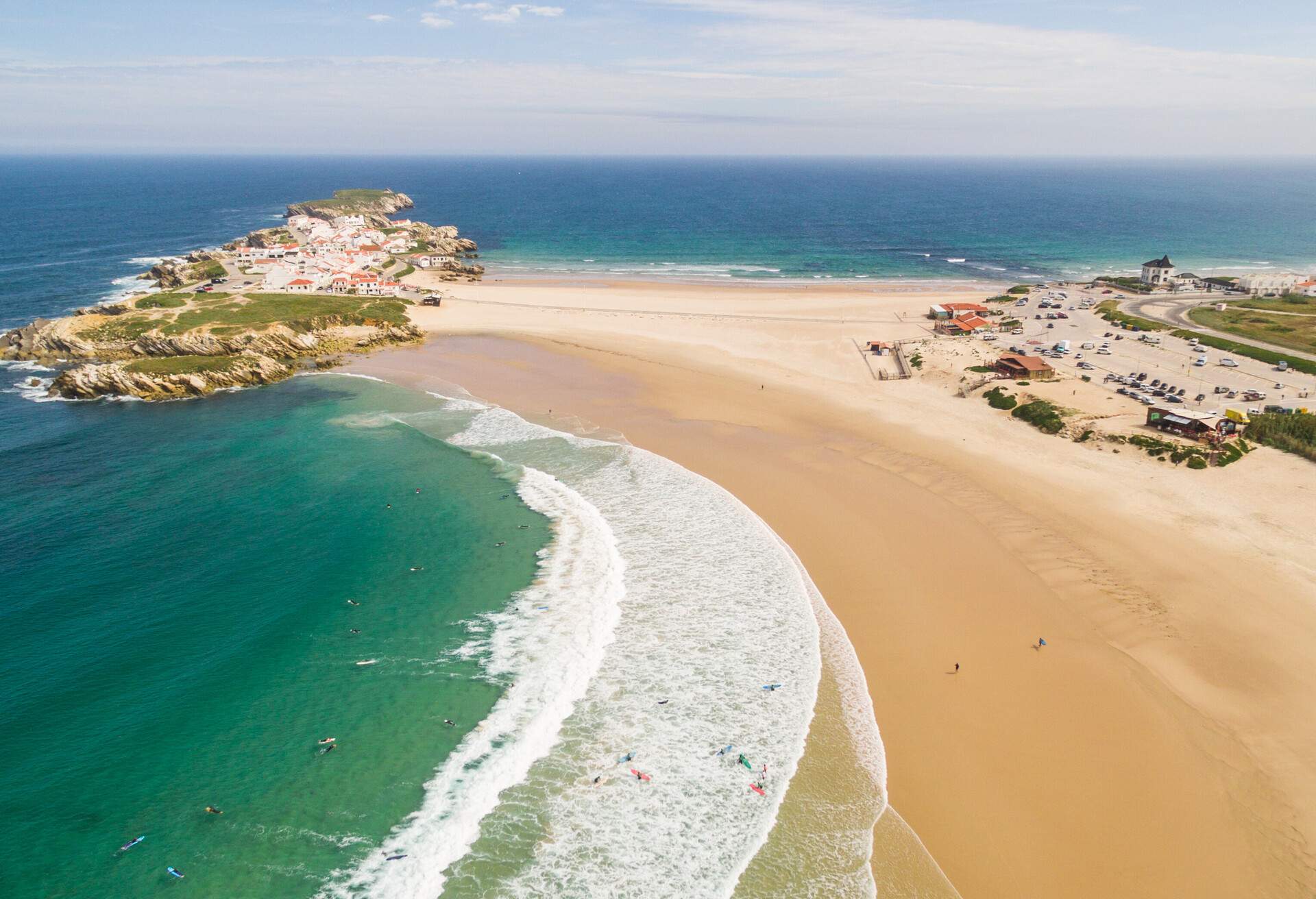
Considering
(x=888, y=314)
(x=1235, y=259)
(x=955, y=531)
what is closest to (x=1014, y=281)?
(x=888, y=314)

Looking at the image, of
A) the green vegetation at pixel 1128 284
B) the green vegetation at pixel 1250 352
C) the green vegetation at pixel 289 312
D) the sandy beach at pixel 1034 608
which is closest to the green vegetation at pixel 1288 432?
the sandy beach at pixel 1034 608

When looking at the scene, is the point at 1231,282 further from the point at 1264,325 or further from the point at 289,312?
the point at 289,312

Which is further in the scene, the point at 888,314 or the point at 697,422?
the point at 888,314

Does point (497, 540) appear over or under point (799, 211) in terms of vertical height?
under

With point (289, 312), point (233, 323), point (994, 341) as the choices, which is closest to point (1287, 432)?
point (994, 341)

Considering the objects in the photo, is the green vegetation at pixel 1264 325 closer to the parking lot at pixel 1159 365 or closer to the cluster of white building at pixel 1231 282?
the parking lot at pixel 1159 365

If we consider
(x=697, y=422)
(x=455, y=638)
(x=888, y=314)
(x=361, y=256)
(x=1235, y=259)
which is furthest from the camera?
(x=1235, y=259)

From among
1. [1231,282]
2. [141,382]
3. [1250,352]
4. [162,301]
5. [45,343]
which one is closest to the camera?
[141,382]

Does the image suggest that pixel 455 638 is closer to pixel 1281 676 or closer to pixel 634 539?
pixel 634 539
